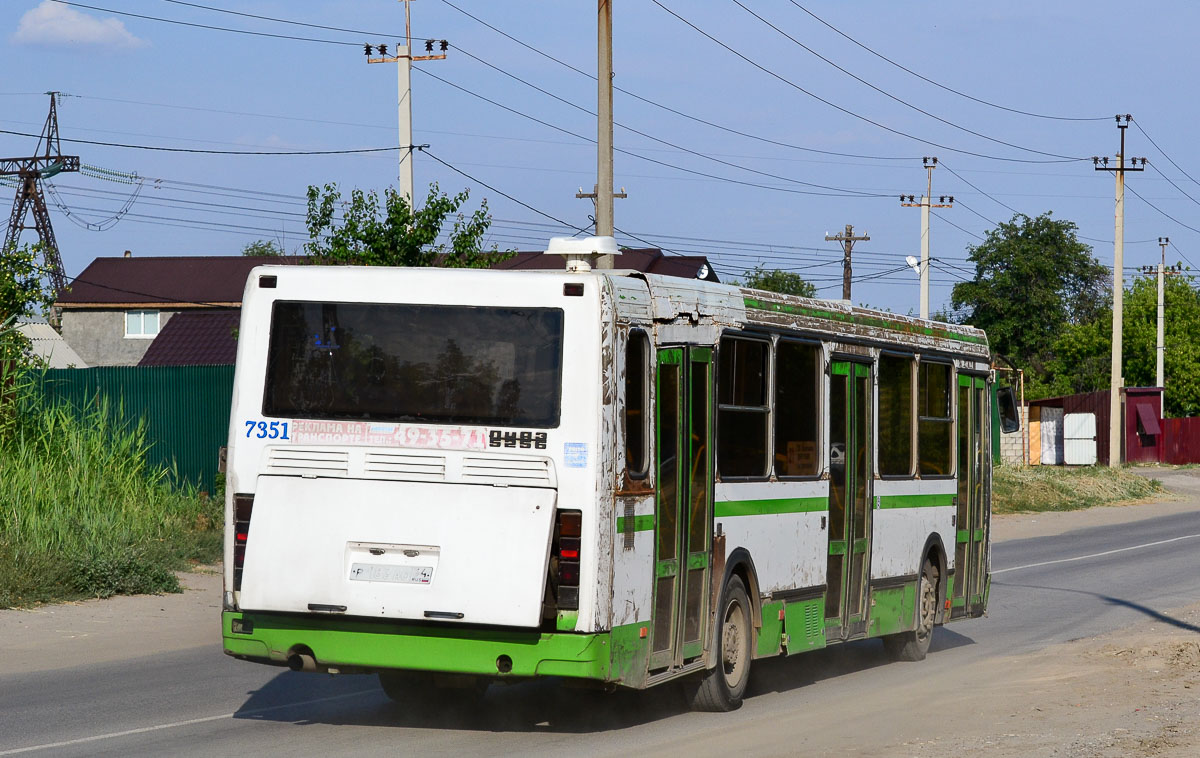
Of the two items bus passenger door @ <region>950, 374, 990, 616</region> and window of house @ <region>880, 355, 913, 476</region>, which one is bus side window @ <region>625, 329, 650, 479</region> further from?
bus passenger door @ <region>950, 374, 990, 616</region>

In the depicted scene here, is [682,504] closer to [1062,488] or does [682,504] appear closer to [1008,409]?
[1008,409]

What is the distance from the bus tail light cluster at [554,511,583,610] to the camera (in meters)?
8.59

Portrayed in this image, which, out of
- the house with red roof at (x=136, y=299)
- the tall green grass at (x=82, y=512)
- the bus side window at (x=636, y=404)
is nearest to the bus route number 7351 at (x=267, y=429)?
the bus side window at (x=636, y=404)

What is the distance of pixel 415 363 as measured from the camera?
9.12 m

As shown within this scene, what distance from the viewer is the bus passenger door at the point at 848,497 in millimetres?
11945

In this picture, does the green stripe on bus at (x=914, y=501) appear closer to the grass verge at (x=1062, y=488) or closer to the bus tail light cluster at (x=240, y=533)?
the bus tail light cluster at (x=240, y=533)

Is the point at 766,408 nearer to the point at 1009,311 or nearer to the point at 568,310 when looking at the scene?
the point at 568,310

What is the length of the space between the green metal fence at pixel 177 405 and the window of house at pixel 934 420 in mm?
13099

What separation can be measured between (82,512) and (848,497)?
10.2 metres

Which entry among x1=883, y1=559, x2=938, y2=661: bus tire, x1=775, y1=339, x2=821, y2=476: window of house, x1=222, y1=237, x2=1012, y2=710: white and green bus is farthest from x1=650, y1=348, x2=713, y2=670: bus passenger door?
x1=883, y1=559, x2=938, y2=661: bus tire

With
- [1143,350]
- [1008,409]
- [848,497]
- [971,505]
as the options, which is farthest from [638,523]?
[1143,350]

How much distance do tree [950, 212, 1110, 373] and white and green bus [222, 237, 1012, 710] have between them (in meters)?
94.8

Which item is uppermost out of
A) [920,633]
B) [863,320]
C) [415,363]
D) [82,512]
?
[863,320]

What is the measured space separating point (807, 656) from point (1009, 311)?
304 feet
